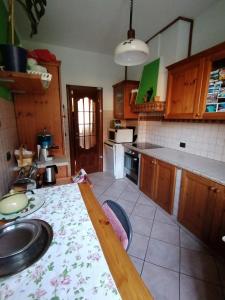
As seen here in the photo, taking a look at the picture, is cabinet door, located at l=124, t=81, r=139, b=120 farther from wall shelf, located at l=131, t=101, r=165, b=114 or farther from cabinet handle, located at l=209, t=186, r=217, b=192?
cabinet handle, located at l=209, t=186, r=217, b=192

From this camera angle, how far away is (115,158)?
10.7 ft

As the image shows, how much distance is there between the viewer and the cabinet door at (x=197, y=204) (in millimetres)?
1517

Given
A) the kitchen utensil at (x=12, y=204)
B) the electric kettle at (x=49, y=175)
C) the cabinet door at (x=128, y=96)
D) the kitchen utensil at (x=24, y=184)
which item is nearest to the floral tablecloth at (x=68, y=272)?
the kitchen utensil at (x=12, y=204)

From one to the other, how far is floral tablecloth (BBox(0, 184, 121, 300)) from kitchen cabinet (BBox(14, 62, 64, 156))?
1.46 meters

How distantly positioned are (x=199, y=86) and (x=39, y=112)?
6.51ft

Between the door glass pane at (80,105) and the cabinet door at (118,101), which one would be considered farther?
the door glass pane at (80,105)

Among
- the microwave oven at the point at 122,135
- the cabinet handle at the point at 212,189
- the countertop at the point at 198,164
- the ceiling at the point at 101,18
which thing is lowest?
the cabinet handle at the point at 212,189

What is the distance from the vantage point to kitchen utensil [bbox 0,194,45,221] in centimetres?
88

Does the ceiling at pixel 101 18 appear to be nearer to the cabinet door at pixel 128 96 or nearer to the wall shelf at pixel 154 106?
the cabinet door at pixel 128 96

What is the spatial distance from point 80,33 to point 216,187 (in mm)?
2876

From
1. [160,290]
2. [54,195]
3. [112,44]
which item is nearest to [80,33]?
[112,44]

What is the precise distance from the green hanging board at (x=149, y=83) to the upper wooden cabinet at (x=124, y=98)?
0.33 meters

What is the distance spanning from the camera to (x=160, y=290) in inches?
48.6

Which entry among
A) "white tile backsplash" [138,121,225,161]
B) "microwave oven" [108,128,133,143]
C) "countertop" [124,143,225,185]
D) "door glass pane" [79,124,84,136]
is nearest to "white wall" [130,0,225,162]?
"white tile backsplash" [138,121,225,161]
